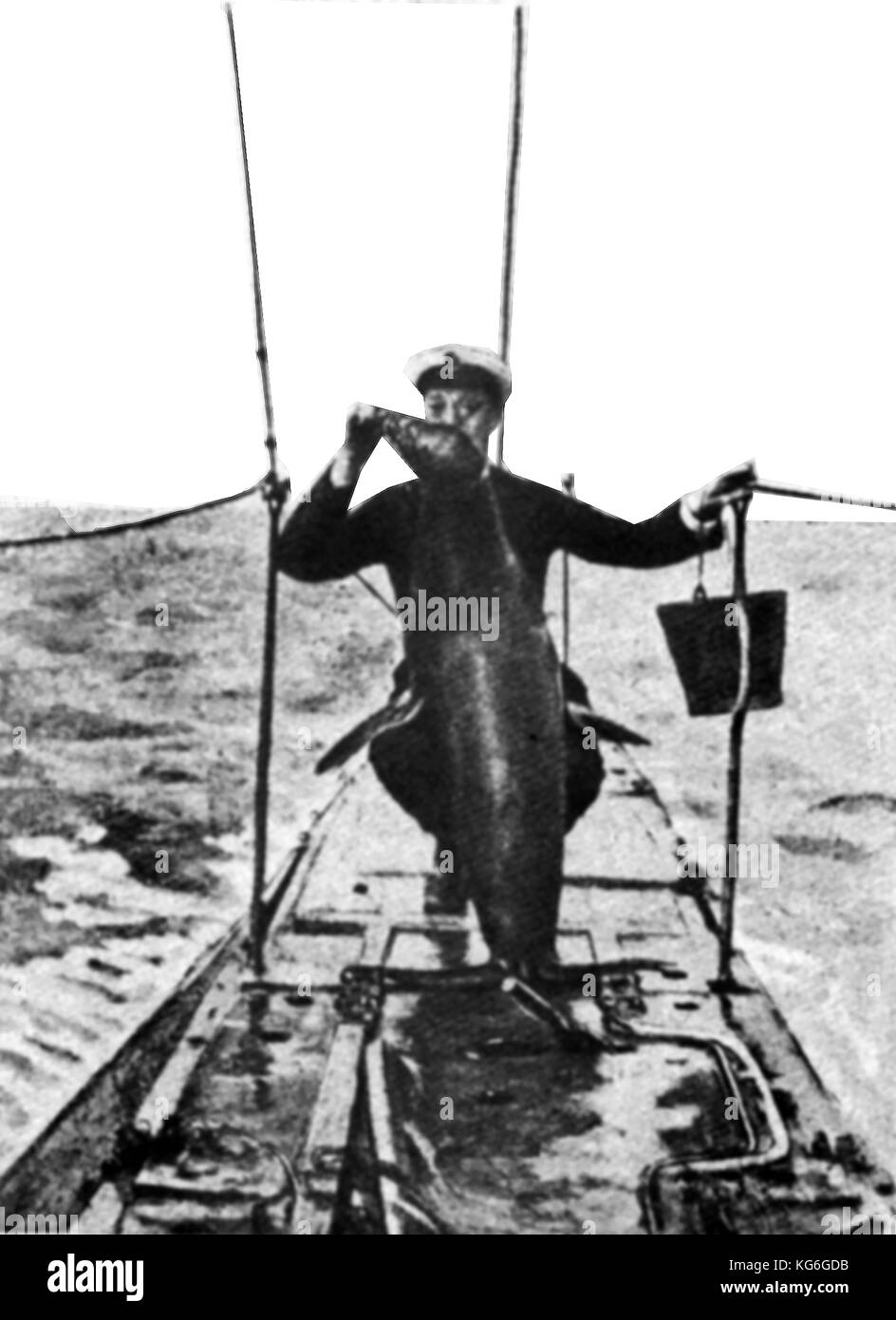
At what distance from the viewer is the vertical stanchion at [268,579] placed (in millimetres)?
4914

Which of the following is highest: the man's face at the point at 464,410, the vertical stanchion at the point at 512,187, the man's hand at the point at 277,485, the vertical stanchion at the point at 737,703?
the vertical stanchion at the point at 512,187

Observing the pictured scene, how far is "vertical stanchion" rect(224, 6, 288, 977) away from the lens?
4914mm

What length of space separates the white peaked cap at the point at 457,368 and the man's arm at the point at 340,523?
0.20 metres
